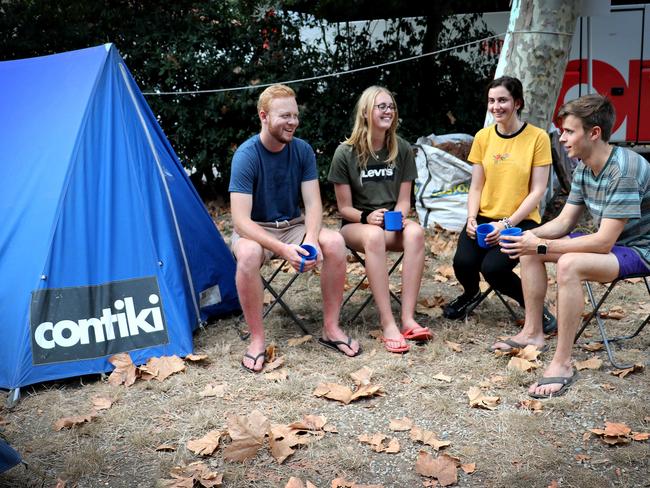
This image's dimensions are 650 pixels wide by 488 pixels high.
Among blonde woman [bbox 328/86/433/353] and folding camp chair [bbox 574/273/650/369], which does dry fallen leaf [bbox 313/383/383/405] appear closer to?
blonde woman [bbox 328/86/433/353]

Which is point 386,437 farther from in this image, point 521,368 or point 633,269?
point 633,269

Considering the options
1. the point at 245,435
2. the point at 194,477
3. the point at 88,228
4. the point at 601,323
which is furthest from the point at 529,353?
the point at 88,228

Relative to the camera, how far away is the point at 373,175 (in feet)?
14.3

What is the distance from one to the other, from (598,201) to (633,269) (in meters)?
→ 0.37

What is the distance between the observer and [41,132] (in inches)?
160

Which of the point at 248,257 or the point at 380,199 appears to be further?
the point at 380,199

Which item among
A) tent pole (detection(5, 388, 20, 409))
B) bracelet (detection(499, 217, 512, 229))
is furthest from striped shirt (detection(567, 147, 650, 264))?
tent pole (detection(5, 388, 20, 409))

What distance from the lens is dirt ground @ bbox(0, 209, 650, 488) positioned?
109 inches

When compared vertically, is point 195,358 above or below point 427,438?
above

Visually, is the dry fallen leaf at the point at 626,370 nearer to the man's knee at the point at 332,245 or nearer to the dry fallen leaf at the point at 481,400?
the dry fallen leaf at the point at 481,400

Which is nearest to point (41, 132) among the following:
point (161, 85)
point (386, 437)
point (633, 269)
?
point (386, 437)

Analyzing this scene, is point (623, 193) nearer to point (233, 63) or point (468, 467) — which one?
point (468, 467)

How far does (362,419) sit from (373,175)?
1.67 metres

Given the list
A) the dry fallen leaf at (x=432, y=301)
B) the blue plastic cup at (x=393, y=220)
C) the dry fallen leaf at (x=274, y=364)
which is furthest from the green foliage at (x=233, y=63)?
the dry fallen leaf at (x=274, y=364)
